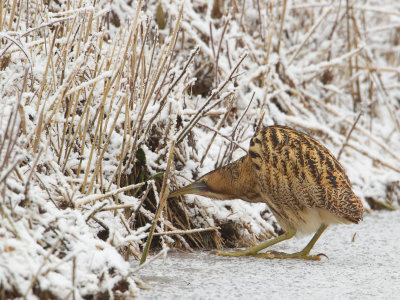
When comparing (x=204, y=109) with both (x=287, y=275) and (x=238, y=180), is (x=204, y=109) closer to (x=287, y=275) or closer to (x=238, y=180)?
(x=238, y=180)

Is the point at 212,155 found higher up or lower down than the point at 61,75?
lower down

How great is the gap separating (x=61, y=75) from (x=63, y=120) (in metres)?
0.19

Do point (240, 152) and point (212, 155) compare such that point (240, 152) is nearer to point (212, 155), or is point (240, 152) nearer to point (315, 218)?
point (212, 155)

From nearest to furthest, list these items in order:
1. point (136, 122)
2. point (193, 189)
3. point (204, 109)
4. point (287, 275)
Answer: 1. point (287, 275)
2. point (136, 122)
3. point (204, 109)
4. point (193, 189)

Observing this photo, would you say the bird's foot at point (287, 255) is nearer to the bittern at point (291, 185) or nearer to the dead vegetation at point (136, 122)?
the bittern at point (291, 185)

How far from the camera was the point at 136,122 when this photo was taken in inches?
83.7

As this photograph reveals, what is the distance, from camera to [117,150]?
2.25 m

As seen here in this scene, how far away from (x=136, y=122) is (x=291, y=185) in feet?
2.13

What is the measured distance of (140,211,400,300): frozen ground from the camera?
1.66 metres

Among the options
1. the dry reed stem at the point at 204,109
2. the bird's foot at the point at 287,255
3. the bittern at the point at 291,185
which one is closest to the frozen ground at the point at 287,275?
the bird's foot at the point at 287,255

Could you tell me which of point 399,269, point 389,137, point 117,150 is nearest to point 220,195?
point 117,150

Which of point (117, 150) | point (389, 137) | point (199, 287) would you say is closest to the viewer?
point (199, 287)

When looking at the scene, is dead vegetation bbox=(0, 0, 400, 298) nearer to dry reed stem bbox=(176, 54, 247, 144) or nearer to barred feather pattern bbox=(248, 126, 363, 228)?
dry reed stem bbox=(176, 54, 247, 144)

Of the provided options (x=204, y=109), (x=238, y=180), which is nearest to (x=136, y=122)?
(x=204, y=109)
